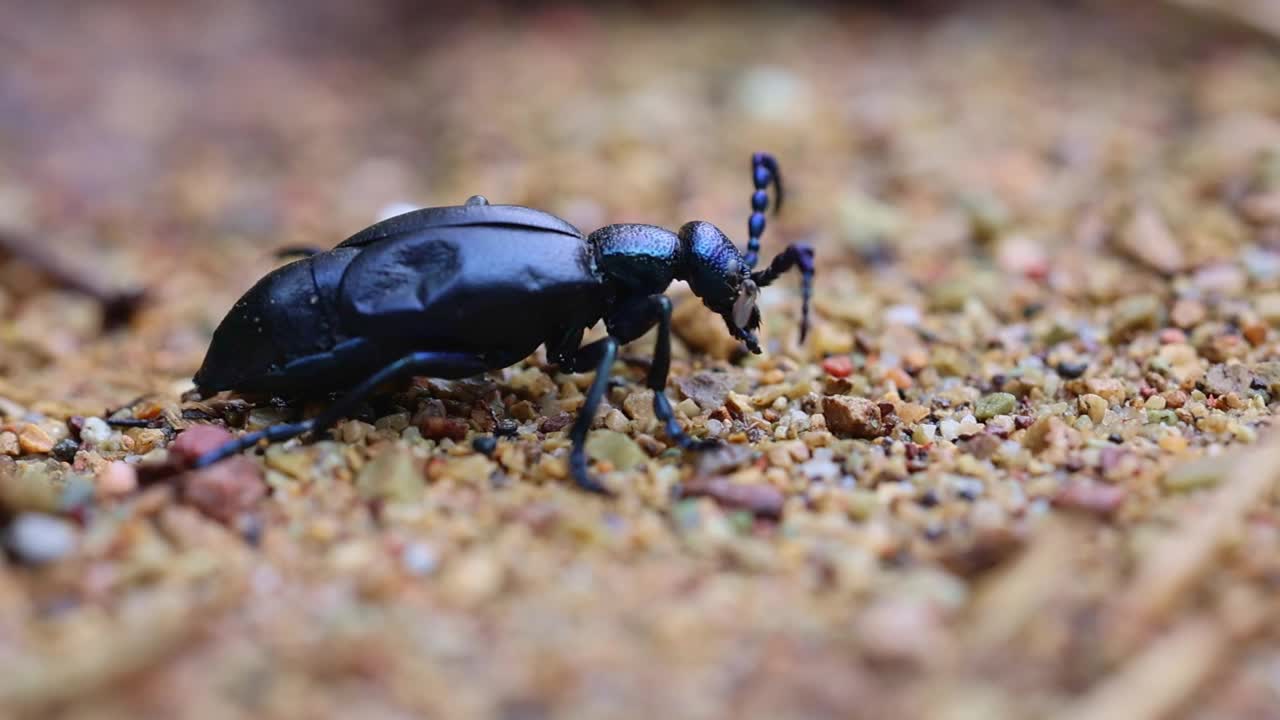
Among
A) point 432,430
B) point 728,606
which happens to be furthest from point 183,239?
point 728,606

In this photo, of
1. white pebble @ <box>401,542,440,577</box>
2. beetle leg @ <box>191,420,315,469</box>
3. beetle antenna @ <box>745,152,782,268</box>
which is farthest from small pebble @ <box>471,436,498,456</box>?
beetle antenna @ <box>745,152,782,268</box>

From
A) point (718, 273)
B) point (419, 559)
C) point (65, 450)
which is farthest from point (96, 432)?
point (718, 273)

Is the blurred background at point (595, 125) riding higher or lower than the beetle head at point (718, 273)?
higher

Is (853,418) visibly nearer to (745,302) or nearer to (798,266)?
(745,302)

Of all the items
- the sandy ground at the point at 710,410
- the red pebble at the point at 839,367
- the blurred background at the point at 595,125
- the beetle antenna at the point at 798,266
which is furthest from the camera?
the blurred background at the point at 595,125

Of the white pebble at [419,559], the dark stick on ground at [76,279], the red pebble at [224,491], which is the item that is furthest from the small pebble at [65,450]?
the dark stick on ground at [76,279]

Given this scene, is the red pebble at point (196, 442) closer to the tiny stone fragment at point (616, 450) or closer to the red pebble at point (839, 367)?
the tiny stone fragment at point (616, 450)

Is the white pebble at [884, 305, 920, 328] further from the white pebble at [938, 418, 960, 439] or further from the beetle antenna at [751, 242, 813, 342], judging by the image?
the white pebble at [938, 418, 960, 439]

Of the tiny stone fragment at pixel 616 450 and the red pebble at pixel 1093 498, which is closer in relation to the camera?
the red pebble at pixel 1093 498
